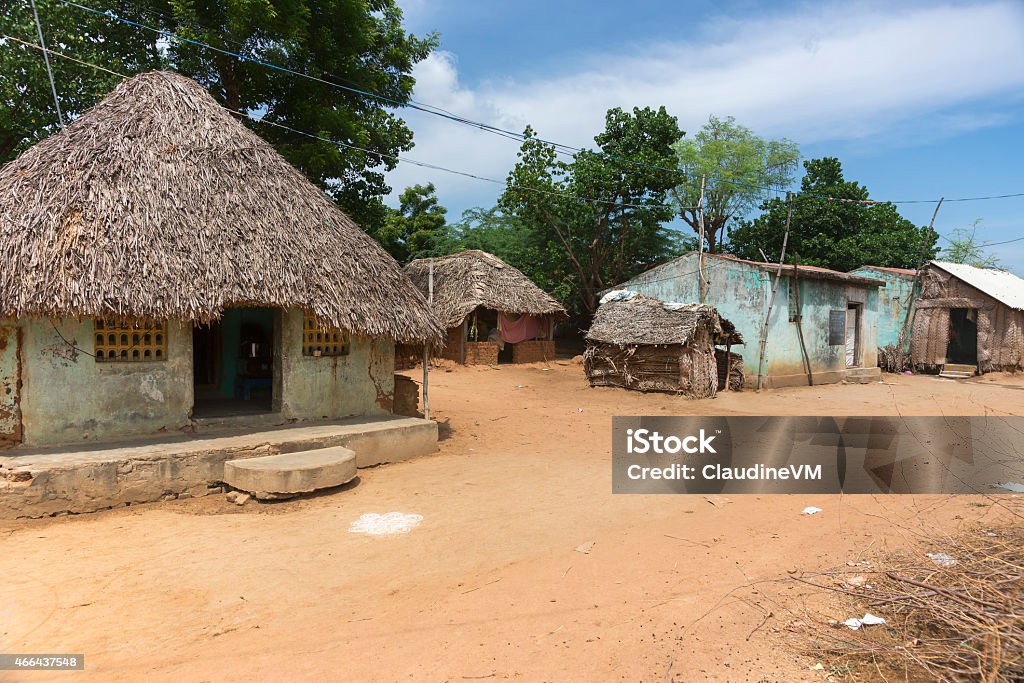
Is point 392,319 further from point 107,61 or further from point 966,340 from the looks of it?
point 966,340

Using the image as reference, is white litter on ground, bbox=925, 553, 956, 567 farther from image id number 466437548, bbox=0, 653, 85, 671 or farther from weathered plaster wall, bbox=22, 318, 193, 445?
weathered plaster wall, bbox=22, 318, 193, 445

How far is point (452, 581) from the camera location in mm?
4777

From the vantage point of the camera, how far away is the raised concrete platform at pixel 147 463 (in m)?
6.00

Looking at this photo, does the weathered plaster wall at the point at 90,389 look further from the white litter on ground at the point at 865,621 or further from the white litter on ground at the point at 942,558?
the white litter on ground at the point at 942,558

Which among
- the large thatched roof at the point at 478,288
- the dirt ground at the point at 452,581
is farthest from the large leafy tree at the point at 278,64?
the dirt ground at the point at 452,581

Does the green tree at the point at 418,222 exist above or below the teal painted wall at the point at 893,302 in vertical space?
above

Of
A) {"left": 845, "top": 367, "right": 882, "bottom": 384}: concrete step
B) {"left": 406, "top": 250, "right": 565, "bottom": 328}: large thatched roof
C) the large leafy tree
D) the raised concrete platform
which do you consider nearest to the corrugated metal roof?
{"left": 845, "top": 367, "right": 882, "bottom": 384}: concrete step

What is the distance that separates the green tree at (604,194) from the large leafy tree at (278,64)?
5.68 m

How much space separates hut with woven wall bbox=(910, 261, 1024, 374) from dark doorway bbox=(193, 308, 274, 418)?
21094mm

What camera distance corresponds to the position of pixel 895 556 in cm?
459

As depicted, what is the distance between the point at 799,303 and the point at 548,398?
25.1 ft

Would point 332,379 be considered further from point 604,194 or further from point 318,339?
point 604,194

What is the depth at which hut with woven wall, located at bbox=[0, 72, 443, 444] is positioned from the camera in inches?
265
